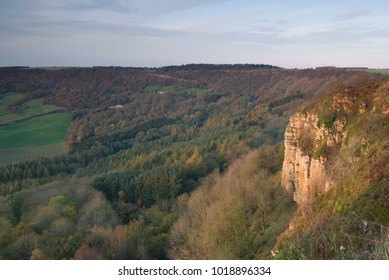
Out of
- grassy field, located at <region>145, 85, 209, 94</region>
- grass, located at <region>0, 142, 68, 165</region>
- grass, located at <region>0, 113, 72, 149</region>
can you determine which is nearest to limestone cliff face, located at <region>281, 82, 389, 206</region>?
grass, located at <region>0, 142, 68, 165</region>

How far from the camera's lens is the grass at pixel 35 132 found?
77062 mm

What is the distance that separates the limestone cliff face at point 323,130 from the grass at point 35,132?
217 ft

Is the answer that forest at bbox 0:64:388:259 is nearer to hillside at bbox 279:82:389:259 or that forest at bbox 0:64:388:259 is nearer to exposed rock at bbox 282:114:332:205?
exposed rock at bbox 282:114:332:205

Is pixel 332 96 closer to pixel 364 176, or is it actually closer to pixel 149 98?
pixel 364 176

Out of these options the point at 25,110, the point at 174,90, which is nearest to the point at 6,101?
the point at 25,110

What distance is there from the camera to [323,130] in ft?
75.8

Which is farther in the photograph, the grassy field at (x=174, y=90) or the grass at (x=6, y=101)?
the grassy field at (x=174, y=90)

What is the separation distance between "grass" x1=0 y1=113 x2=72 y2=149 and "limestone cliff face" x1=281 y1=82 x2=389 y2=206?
66151mm

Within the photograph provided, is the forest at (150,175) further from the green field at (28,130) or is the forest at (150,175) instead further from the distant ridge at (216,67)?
the distant ridge at (216,67)

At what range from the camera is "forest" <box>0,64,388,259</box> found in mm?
29062

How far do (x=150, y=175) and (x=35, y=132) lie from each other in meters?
42.6

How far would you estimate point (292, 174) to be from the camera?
28.3 metres

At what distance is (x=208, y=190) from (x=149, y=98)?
344 ft

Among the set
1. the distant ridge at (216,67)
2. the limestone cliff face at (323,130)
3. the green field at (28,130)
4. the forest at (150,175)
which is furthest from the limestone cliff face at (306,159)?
the distant ridge at (216,67)
